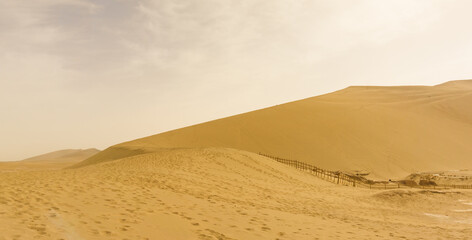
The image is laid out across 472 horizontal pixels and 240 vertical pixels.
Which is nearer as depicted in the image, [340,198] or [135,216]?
[135,216]

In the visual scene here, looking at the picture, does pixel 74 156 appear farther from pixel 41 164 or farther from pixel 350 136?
pixel 350 136

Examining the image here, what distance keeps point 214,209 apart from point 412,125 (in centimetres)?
3897

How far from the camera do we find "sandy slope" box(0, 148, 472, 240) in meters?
7.17

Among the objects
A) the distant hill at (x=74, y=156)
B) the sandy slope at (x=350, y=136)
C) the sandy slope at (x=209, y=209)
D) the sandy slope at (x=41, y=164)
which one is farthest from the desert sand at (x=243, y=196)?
the distant hill at (x=74, y=156)

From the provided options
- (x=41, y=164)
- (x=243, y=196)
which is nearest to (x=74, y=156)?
(x=41, y=164)

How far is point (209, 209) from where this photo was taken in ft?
31.1

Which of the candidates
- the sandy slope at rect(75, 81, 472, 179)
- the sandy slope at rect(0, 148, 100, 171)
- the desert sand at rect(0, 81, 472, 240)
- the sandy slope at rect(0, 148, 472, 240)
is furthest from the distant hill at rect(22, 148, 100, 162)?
the sandy slope at rect(0, 148, 472, 240)

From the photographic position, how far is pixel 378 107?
1934 inches

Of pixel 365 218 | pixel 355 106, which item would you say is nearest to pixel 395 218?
pixel 365 218

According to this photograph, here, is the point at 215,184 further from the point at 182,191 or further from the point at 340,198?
the point at 340,198

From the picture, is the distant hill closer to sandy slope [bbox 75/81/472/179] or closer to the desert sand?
sandy slope [bbox 75/81/472/179]

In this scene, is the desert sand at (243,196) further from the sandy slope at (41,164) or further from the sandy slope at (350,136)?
the sandy slope at (41,164)

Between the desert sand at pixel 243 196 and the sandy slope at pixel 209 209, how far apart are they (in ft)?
0.11

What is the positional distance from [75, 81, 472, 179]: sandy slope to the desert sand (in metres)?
0.22
